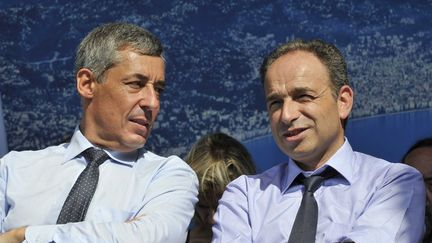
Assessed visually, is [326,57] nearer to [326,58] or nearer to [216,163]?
[326,58]

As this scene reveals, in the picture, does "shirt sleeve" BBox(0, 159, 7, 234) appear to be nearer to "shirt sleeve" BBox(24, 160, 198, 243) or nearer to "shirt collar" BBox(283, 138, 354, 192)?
"shirt sleeve" BBox(24, 160, 198, 243)

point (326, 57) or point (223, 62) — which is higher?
point (326, 57)

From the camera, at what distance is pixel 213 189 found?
321 centimetres

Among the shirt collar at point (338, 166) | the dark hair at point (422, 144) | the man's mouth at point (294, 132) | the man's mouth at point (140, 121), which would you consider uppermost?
the man's mouth at point (140, 121)

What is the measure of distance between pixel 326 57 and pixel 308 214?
503mm

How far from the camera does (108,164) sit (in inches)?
113

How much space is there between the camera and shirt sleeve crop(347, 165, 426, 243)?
2455 mm

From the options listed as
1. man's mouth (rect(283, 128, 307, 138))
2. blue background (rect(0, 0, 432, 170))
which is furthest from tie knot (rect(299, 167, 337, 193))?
blue background (rect(0, 0, 432, 170))

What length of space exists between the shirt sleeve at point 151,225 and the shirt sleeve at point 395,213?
1.69 feet

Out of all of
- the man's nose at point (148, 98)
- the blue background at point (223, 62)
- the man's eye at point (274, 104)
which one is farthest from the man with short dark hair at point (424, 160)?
the man's nose at point (148, 98)

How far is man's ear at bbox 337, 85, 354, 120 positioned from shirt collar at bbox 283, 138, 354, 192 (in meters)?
0.09

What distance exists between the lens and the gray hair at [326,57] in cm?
274

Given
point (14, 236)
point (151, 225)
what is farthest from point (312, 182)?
point (14, 236)

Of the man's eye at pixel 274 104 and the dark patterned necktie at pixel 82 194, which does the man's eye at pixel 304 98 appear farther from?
the dark patterned necktie at pixel 82 194
